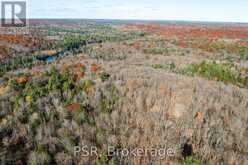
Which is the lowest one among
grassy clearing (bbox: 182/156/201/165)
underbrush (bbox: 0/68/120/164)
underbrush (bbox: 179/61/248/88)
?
grassy clearing (bbox: 182/156/201/165)

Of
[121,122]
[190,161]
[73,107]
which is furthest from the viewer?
[73,107]

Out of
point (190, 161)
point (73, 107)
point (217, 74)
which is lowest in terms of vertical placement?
point (190, 161)

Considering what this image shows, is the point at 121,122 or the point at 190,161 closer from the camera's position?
the point at 190,161

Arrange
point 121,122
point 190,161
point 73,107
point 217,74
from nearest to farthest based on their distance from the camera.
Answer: point 190,161
point 121,122
point 73,107
point 217,74

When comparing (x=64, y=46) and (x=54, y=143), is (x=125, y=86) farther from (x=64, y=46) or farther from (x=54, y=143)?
(x=64, y=46)

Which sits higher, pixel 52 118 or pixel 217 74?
pixel 217 74

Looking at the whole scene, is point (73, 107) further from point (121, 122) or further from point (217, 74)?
point (217, 74)

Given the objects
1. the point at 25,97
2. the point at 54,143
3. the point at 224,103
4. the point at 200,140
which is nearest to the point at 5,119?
the point at 25,97

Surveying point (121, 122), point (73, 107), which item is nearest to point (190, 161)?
point (121, 122)

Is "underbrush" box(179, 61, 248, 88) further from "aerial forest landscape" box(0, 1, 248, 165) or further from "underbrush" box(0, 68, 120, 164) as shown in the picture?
"underbrush" box(0, 68, 120, 164)

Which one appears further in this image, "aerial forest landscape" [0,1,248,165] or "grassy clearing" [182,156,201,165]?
"aerial forest landscape" [0,1,248,165]

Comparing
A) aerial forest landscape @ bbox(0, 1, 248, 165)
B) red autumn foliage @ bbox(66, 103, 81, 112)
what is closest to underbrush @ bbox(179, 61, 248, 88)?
aerial forest landscape @ bbox(0, 1, 248, 165)

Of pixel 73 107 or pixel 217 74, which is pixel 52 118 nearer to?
pixel 73 107
